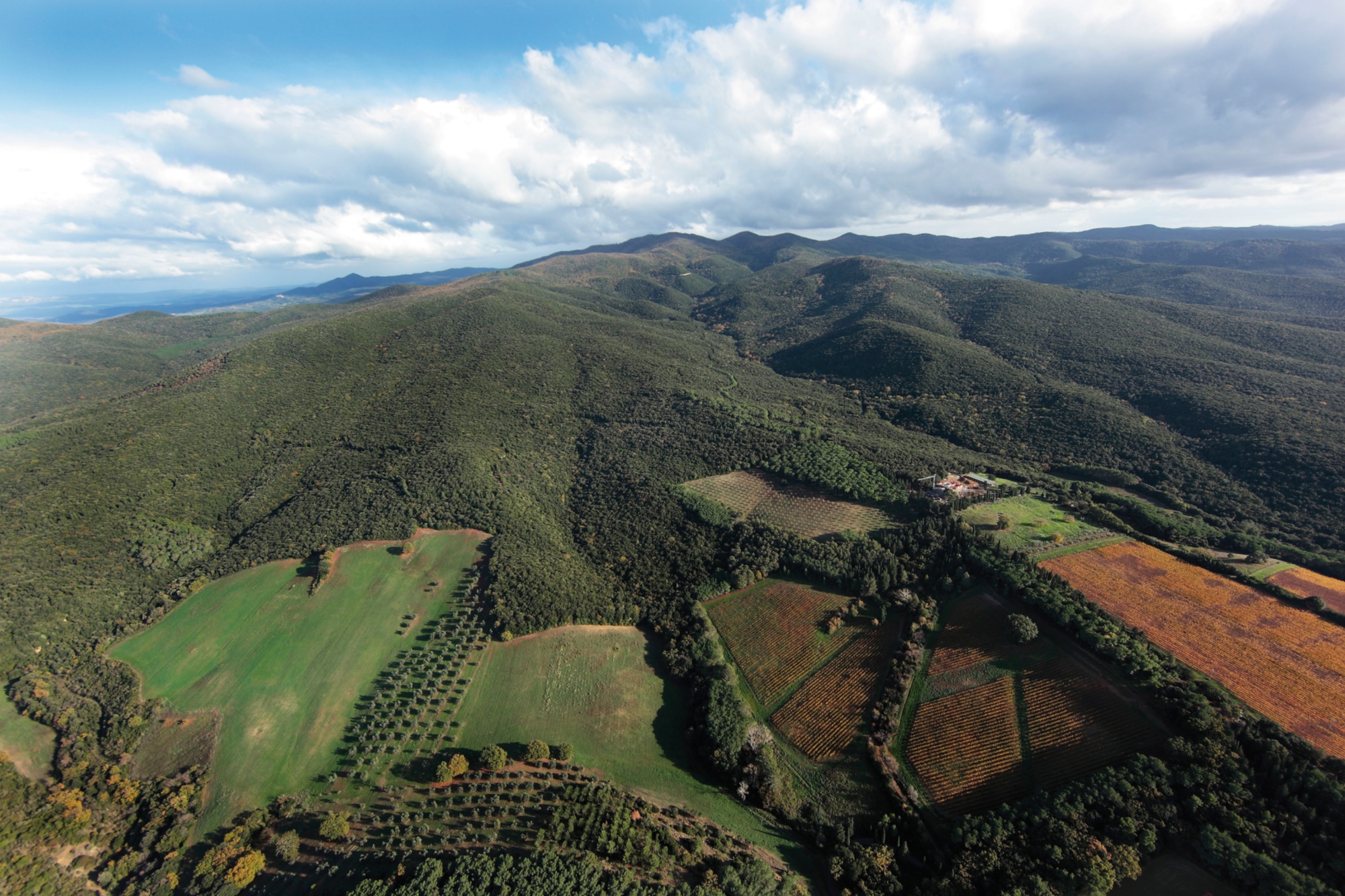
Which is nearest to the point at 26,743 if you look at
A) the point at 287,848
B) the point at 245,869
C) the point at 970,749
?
the point at 245,869

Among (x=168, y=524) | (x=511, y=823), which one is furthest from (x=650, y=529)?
(x=168, y=524)

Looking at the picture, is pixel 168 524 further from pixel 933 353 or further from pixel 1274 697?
pixel 933 353

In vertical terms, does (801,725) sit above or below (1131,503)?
below

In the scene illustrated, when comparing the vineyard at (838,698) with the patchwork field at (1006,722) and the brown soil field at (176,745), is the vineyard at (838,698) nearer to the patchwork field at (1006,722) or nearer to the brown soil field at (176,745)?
the patchwork field at (1006,722)

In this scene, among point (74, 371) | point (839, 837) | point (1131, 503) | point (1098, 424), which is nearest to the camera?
point (839, 837)

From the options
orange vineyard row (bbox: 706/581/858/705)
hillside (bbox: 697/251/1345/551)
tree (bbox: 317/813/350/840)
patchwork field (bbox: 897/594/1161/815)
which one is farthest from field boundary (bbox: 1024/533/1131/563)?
tree (bbox: 317/813/350/840)

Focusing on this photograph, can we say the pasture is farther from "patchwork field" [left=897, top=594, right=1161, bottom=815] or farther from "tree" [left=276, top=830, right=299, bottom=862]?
"patchwork field" [left=897, top=594, right=1161, bottom=815]

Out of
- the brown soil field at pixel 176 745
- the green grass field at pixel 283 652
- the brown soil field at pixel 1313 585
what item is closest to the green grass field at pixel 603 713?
the green grass field at pixel 283 652
